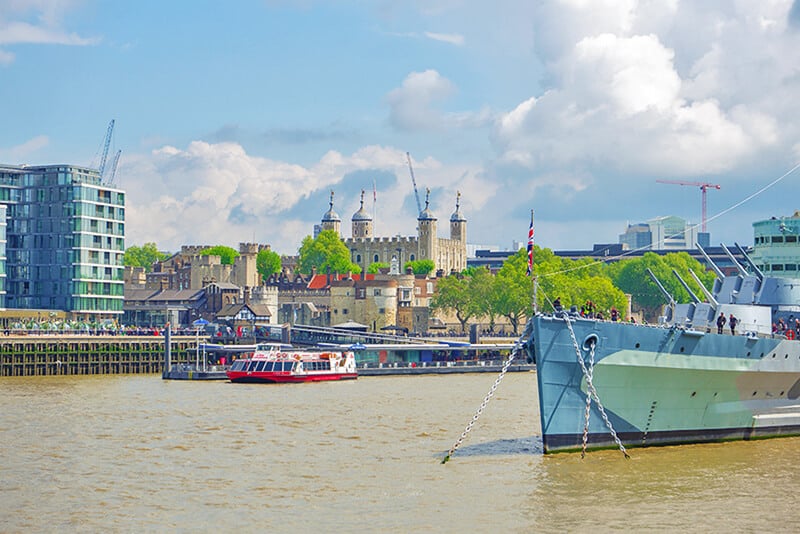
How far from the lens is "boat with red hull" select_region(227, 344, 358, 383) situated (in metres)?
90.8

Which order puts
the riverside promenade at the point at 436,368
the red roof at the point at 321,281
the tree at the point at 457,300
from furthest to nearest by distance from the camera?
the red roof at the point at 321,281 < the tree at the point at 457,300 < the riverside promenade at the point at 436,368

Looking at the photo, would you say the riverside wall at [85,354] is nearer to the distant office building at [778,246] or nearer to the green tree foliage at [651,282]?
the distant office building at [778,246]

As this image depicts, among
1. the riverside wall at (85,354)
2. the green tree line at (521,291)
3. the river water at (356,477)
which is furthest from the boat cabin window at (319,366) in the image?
the green tree line at (521,291)

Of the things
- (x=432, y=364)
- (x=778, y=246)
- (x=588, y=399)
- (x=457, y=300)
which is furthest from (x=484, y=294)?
(x=588, y=399)

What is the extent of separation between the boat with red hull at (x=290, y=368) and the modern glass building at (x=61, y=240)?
40.3 metres

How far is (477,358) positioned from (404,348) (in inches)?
412

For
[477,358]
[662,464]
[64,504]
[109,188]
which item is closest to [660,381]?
[662,464]

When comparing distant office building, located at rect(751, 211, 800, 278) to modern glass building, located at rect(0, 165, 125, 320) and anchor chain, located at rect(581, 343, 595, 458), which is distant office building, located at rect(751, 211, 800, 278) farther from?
modern glass building, located at rect(0, 165, 125, 320)

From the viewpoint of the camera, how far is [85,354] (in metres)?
103

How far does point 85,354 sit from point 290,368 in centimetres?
1971

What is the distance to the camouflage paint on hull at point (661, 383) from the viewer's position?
42750 mm

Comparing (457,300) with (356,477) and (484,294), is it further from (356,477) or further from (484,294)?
(356,477)

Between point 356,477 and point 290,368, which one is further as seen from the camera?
point 290,368

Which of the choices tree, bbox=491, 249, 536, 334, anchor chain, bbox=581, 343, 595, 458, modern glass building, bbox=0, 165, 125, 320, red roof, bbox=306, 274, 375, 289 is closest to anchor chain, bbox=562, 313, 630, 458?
anchor chain, bbox=581, 343, 595, 458
